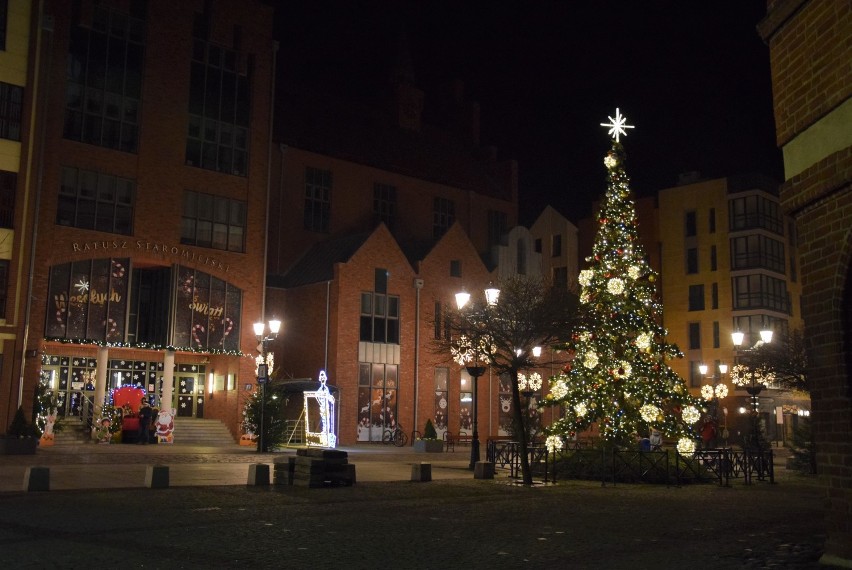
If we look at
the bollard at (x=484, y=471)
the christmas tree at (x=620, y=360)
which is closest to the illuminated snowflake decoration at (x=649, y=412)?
the christmas tree at (x=620, y=360)

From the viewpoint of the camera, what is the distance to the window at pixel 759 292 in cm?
5858

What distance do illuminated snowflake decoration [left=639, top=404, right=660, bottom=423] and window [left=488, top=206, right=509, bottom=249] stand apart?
3258cm

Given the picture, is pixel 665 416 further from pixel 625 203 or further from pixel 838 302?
pixel 838 302

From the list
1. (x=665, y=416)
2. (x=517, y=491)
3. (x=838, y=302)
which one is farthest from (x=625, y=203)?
(x=838, y=302)

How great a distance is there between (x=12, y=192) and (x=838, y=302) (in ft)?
103

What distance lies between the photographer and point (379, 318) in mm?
42125

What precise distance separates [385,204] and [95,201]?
18818 millimetres

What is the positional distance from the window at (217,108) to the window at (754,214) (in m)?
36.5

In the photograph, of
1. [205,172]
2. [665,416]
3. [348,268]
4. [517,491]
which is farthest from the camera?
[348,268]

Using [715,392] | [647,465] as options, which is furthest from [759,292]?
[647,465]

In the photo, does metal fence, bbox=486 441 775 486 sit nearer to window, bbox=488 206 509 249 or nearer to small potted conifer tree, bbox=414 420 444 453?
small potted conifer tree, bbox=414 420 444 453

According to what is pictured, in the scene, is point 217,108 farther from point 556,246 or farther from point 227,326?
point 556,246

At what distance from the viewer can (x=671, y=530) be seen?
12422mm

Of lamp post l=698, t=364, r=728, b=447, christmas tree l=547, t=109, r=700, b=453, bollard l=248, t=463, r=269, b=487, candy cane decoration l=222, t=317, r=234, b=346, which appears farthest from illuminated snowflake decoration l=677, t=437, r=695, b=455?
candy cane decoration l=222, t=317, r=234, b=346
